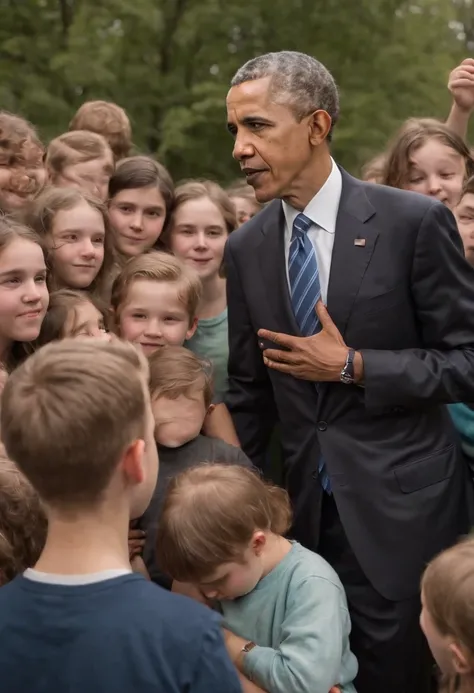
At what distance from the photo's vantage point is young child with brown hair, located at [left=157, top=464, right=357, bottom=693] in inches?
98.4

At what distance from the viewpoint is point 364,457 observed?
3002 mm

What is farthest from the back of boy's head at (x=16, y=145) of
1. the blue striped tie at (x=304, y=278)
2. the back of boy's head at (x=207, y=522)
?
the back of boy's head at (x=207, y=522)

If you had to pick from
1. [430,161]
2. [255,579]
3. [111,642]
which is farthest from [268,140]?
[111,642]

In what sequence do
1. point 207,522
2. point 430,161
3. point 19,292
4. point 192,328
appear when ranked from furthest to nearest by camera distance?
point 430,161
point 192,328
point 19,292
point 207,522

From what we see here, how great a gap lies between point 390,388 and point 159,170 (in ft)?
6.13

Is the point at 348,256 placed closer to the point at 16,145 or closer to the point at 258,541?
the point at 258,541

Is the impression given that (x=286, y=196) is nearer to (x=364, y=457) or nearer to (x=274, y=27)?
(x=364, y=457)

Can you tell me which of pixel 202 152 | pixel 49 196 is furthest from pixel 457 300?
pixel 202 152

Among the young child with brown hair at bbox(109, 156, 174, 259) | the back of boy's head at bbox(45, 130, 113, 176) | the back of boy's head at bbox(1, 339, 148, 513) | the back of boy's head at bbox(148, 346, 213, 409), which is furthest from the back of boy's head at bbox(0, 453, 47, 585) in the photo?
the back of boy's head at bbox(45, 130, 113, 176)

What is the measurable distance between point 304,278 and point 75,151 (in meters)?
1.99

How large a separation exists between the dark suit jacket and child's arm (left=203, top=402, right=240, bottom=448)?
0.21 meters

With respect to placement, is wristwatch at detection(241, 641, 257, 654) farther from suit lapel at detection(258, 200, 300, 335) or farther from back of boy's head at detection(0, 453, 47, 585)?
suit lapel at detection(258, 200, 300, 335)

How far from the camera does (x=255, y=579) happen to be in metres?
2.60

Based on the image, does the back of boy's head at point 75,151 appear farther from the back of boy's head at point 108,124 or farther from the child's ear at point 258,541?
the child's ear at point 258,541
